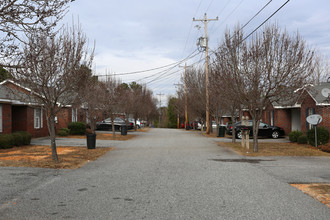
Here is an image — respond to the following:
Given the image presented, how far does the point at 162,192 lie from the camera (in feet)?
24.8

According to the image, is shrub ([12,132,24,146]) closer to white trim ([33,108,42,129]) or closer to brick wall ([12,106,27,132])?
brick wall ([12,106,27,132])

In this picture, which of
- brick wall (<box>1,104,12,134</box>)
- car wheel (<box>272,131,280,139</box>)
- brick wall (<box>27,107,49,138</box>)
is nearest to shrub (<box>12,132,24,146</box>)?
brick wall (<box>1,104,12,134</box>)

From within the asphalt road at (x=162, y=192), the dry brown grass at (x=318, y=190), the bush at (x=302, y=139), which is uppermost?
the bush at (x=302, y=139)

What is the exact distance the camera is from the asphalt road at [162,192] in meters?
5.96

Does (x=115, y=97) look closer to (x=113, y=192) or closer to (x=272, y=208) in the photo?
(x=113, y=192)

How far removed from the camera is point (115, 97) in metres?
26.5

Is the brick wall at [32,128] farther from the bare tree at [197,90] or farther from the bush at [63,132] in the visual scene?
the bare tree at [197,90]

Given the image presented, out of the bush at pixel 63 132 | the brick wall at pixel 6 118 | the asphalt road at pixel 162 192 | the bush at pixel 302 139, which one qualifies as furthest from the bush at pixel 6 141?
the bush at pixel 302 139

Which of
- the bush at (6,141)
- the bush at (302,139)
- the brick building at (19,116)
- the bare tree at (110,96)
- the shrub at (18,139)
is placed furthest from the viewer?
the bare tree at (110,96)

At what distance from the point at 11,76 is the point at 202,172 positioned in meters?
7.30

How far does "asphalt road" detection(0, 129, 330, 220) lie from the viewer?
596cm

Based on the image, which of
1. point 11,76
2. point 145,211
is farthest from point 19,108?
point 145,211

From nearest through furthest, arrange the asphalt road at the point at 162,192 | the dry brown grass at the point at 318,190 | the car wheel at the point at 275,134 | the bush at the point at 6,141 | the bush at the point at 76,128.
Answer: the asphalt road at the point at 162,192 → the dry brown grass at the point at 318,190 → the bush at the point at 6,141 → the car wheel at the point at 275,134 → the bush at the point at 76,128

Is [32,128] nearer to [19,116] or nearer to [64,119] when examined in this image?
[19,116]
